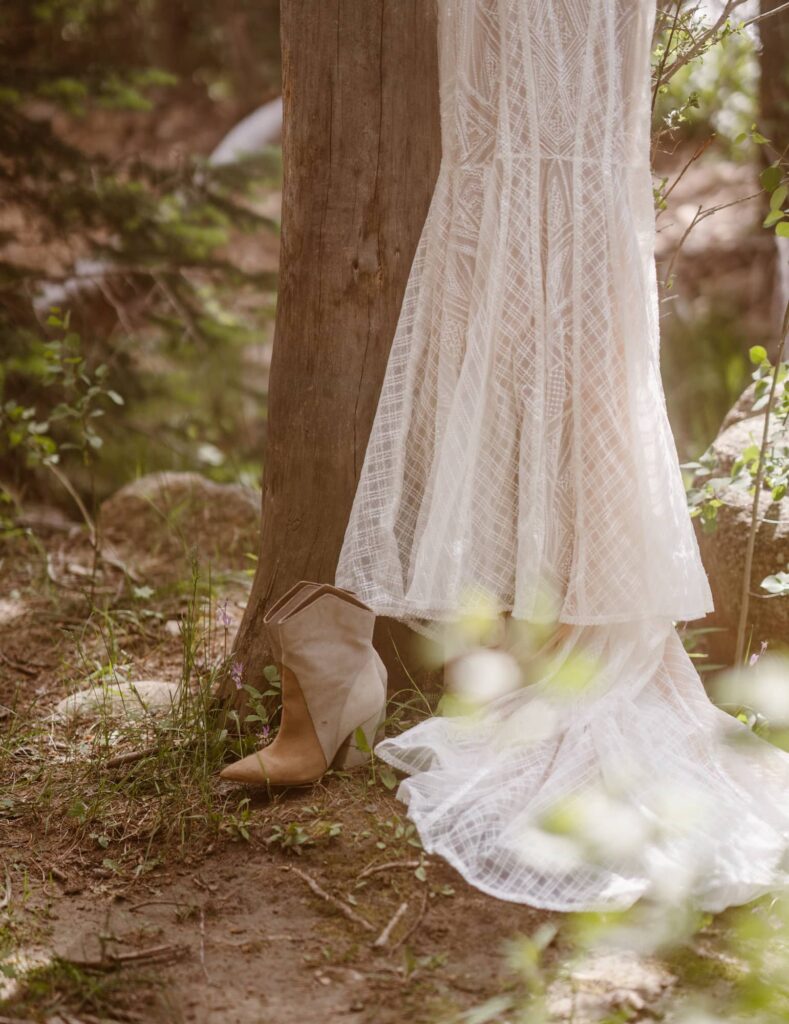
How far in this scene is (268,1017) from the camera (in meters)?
1.62

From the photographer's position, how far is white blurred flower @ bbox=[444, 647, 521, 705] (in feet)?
8.16

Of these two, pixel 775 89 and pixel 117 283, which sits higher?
pixel 775 89

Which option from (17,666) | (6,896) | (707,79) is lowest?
(6,896)

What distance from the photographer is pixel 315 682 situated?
7.25 ft

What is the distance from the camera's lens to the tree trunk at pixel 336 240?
2373 mm

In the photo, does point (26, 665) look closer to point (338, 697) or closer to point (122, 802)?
point (122, 802)

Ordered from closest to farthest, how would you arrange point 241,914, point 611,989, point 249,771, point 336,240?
point 611,989 < point 241,914 < point 249,771 < point 336,240

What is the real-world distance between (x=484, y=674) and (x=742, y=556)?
0.90m

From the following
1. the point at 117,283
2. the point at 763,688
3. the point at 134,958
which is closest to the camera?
the point at 134,958

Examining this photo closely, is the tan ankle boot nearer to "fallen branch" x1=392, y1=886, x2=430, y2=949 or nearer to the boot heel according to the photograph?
the boot heel

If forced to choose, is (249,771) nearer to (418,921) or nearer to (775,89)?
(418,921)

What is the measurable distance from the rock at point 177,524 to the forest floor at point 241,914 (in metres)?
1.27

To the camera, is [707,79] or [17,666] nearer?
[17,666]

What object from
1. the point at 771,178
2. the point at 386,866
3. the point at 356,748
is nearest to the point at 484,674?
the point at 356,748
